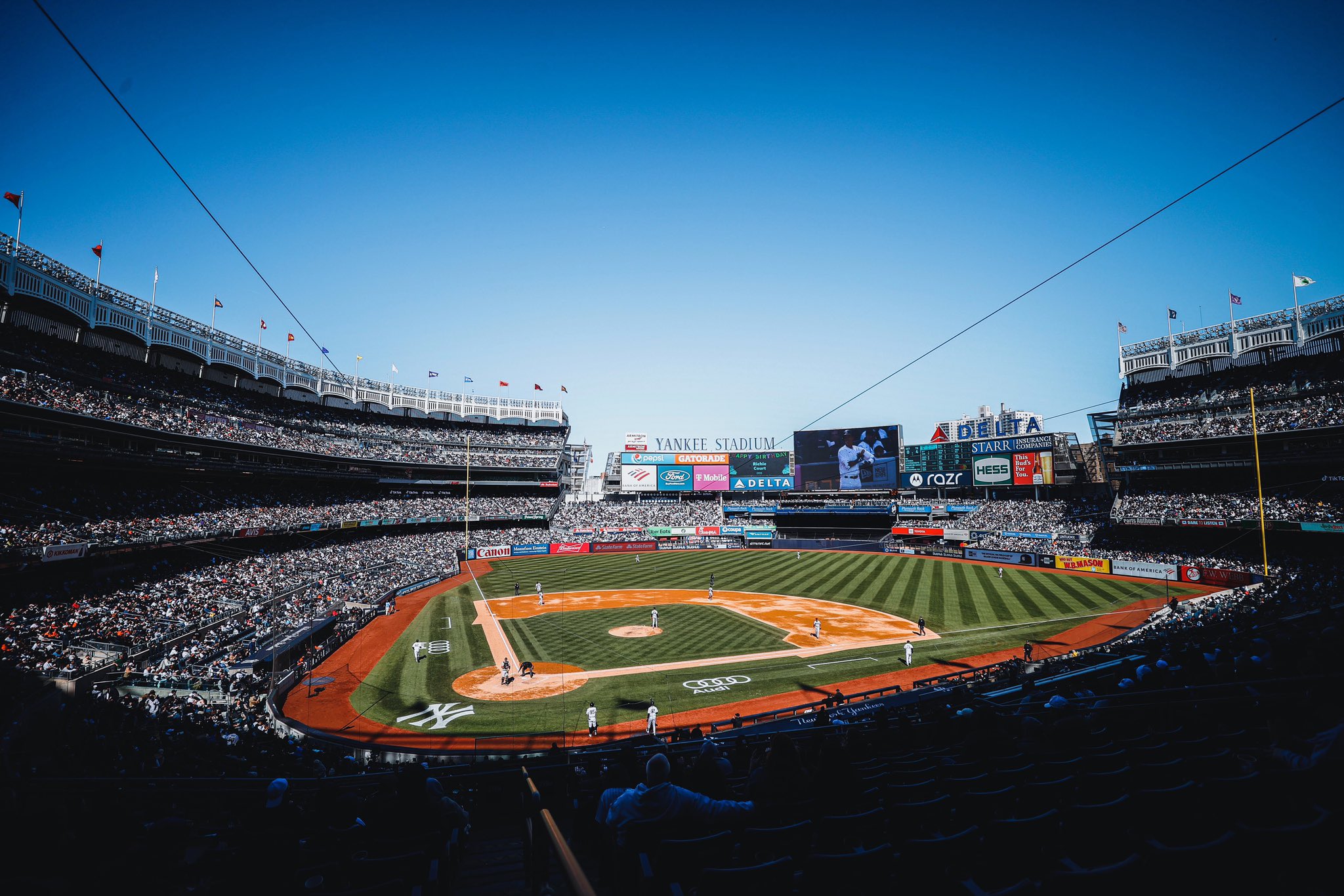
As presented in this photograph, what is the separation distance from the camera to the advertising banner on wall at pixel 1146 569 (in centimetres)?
3891

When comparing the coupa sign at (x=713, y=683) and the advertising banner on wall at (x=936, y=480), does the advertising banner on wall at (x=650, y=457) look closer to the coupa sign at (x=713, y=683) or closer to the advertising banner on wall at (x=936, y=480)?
the advertising banner on wall at (x=936, y=480)

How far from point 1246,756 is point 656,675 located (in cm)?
2049

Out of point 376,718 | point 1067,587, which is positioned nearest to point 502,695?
point 376,718

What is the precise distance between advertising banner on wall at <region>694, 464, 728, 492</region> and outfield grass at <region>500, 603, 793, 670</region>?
44.6 meters

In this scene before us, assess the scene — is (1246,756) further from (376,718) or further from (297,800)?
(376,718)

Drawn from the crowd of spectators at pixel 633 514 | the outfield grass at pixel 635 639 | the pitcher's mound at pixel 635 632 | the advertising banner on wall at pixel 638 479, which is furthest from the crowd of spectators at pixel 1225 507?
the advertising banner on wall at pixel 638 479

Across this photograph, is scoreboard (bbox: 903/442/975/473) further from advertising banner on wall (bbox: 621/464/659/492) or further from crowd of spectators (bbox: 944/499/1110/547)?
advertising banner on wall (bbox: 621/464/659/492)

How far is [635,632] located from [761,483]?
2026 inches

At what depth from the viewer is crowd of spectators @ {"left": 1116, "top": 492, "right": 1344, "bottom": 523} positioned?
117 ft

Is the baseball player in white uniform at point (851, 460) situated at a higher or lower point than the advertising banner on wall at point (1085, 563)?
higher

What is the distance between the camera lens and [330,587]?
3588cm

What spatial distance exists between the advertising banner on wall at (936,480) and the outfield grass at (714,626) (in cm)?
1553

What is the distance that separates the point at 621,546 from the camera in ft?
225

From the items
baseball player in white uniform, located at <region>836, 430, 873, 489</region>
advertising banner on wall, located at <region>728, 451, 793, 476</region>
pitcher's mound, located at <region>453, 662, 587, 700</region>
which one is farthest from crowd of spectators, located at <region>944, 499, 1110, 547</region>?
pitcher's mound, located at <region>453, 662, 587, 700</region>
